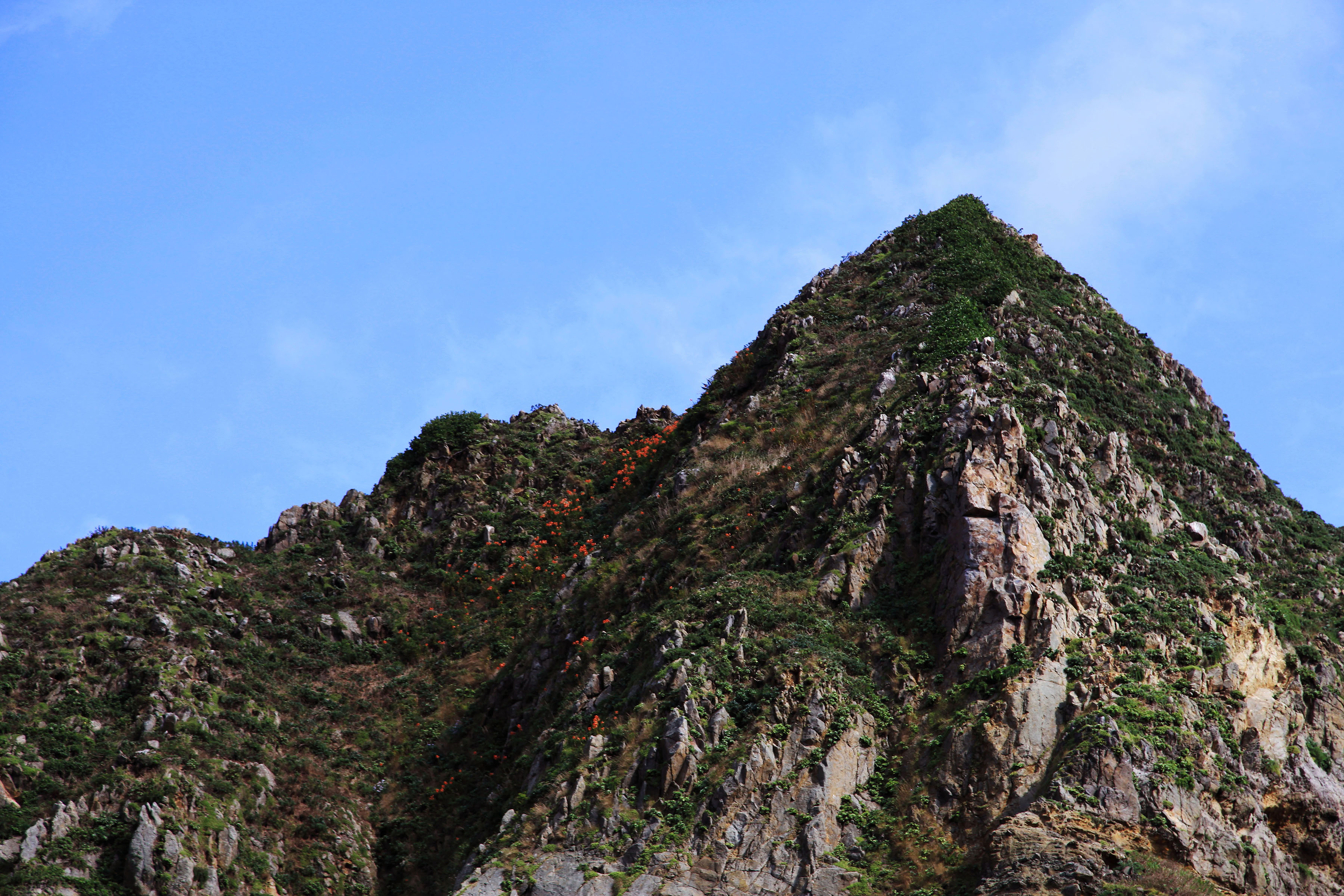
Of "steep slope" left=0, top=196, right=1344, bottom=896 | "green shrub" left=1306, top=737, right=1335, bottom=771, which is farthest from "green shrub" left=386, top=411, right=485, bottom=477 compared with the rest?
"green shrub" left=1306, top=737, right=1335, bottom=771

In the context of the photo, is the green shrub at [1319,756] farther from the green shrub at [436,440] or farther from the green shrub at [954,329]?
the green shrub at [436,440]

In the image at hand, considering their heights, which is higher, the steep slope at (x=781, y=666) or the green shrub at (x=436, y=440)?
the green shrub at (x=436, y=440)

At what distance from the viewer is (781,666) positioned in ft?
96.9

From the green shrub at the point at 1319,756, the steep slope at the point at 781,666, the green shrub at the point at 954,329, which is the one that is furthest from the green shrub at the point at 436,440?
the green shrub at the point at 1319,756

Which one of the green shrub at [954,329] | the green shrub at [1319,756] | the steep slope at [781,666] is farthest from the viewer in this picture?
the green shrub at [954,329]

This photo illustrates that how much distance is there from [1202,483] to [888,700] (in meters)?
19.3

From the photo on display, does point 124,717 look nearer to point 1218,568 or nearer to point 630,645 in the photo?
point 630,645

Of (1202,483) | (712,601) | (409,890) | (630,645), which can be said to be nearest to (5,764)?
(409,890)

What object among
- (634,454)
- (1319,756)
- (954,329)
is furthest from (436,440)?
(1319,756)

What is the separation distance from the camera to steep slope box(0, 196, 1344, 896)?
86.0ft

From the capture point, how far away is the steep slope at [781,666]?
1032 inches

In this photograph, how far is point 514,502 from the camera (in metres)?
52.8

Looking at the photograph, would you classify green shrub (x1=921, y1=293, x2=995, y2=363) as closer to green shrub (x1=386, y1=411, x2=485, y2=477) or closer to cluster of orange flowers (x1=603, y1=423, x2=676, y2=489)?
cluster of orange flowers (x1=603, y1=423, x2=676, y2=489)

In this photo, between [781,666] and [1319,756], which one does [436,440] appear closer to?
[781,666]
